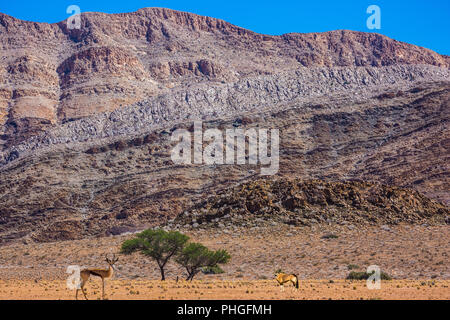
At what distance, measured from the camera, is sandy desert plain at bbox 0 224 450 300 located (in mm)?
25594

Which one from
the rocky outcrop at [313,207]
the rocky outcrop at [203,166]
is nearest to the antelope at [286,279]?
the rocky outcrop at [313,207]

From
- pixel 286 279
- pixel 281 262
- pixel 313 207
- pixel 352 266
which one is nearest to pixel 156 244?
pixel 281 262

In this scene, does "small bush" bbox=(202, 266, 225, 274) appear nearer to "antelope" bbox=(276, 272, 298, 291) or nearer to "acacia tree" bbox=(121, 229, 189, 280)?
"acacia tree" bbox=(121, 229, 189, 280)

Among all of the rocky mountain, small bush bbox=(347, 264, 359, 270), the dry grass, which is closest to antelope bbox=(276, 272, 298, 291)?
the dry grass

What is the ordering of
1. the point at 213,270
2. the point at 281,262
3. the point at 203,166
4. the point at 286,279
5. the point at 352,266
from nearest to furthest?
the point at 286,279 < the point at 352,266 < the point at 213,270 < the point at 281,262 < the point at 203,166

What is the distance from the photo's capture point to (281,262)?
3766 cm

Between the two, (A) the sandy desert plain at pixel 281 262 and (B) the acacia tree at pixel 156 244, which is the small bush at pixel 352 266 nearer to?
→ (A) the sandy desert plain at pixel 281 262

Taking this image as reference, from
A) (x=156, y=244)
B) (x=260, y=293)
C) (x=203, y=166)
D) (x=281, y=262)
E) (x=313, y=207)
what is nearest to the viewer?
(x=260, y=293)

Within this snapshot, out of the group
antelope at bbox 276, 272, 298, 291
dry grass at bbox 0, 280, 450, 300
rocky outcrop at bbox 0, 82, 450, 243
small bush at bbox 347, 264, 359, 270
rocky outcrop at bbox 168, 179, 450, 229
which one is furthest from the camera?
rocky outcrop at bbox 0, 82, 450, 243

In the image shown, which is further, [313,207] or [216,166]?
[216,166]

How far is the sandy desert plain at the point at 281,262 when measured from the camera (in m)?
25.6

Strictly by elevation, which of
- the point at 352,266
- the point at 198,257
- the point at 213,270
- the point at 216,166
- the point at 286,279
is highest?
the point at 216,166

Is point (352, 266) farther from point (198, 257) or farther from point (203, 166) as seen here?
point (203, 166)

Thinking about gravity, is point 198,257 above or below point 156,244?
below
